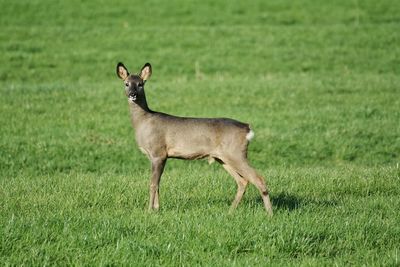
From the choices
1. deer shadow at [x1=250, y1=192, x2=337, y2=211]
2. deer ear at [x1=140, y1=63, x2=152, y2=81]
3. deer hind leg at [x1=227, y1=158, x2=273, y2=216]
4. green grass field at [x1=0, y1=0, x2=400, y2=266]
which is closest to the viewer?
green grass field at [x1=0, y1=0, x2=400, y2=266]

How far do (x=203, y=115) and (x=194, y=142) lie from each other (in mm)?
9122

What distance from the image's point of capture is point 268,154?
15656 millimetres

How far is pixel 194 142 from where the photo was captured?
8898 millimetres

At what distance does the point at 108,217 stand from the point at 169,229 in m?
0.84

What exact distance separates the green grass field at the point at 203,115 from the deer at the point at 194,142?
19.4 inches

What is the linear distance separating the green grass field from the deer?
0.49m

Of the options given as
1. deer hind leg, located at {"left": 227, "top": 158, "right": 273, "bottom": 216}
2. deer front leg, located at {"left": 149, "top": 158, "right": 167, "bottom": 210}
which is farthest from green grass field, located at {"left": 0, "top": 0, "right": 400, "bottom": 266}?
deer hind leg, located at {"left": 227, "top": 158, "right": 273, "bottom": 216}

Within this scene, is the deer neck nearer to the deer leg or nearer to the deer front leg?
the deer front leg

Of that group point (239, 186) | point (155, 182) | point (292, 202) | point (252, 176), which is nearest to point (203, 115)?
point (292, 202)

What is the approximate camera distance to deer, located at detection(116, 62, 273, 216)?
8742 millimetres

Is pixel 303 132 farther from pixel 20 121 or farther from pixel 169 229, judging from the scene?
pixel 169 229

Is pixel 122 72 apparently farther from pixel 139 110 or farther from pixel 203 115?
pixel 203 115

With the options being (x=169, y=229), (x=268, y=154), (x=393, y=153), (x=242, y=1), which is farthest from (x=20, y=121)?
(x=242, y=1)

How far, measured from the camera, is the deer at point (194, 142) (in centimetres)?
874
